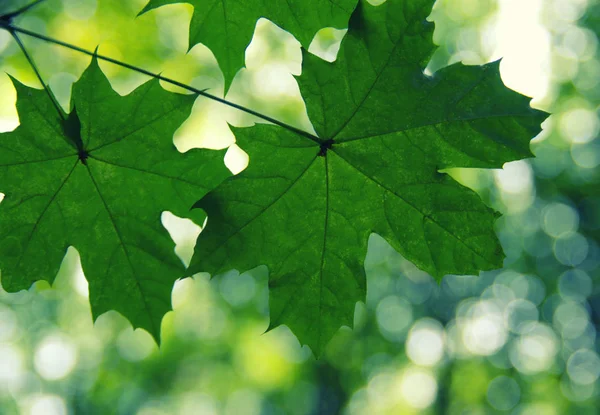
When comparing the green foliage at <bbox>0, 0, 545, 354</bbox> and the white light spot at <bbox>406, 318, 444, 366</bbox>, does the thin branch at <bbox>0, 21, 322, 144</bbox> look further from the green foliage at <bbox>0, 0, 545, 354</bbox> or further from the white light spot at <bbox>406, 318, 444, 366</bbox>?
the white light spot at <bbox>406, 318, 444, 366</bbox>

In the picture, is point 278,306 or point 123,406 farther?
point 123,406

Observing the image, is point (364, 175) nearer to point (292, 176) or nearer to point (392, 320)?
point (292, 176)

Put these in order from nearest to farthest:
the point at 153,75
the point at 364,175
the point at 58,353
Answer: the point at 153,75, the point at 364,175, the point at 58,353

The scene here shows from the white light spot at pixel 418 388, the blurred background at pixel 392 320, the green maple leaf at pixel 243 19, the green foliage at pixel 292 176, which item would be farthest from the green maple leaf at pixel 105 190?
the white light spot at pixel 418 388

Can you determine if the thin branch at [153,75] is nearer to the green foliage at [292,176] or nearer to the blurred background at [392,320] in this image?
the green foliage at [292,176]

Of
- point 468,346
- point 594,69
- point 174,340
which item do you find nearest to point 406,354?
point 468,346

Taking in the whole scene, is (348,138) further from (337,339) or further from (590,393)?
(590,393)

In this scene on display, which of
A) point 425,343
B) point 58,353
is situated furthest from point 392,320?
point 58,353
